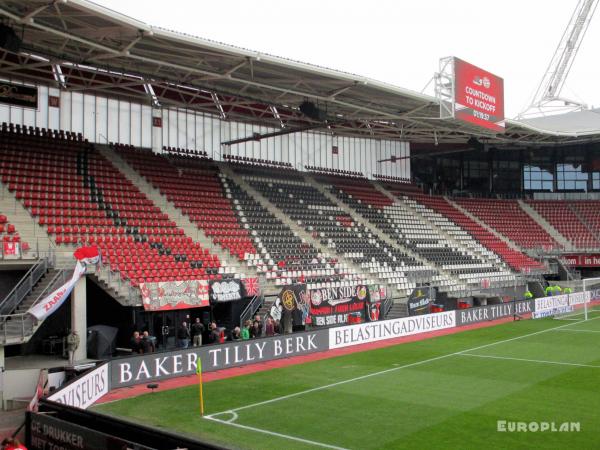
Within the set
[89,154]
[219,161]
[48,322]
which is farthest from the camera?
[219,161]

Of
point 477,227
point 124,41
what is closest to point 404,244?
point 477,227

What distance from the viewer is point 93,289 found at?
933 inches

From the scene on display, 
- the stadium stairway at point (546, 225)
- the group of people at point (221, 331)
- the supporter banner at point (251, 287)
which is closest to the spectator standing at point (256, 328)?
the group of people at point (221, 331)

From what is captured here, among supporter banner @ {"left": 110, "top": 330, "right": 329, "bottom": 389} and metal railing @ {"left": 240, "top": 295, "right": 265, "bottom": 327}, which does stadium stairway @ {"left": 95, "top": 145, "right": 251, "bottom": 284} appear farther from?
supporter banner @ {"left": 110, "top": 330, "right": 329, "bottom": 389}

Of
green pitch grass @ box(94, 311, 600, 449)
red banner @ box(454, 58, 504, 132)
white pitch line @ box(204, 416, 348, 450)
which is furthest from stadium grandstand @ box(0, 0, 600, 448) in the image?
white pitch line @ box(204, 416, 348, 450)

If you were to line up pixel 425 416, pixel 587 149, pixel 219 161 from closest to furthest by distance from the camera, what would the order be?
pixel 425 416
pixel 219 161
pixel 587 149

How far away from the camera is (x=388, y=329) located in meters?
26.8

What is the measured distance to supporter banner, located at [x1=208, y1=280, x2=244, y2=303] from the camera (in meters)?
24.2

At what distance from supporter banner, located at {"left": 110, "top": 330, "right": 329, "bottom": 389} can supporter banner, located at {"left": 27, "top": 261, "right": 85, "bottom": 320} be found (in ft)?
8.94

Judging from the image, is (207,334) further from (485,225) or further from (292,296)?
(485,225)

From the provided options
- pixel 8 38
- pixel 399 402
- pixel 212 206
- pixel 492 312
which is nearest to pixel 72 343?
pixel 8 38

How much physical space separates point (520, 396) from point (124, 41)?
1776 cm

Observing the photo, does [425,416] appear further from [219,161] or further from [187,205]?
[219,161]

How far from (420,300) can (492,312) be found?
4.14 m
